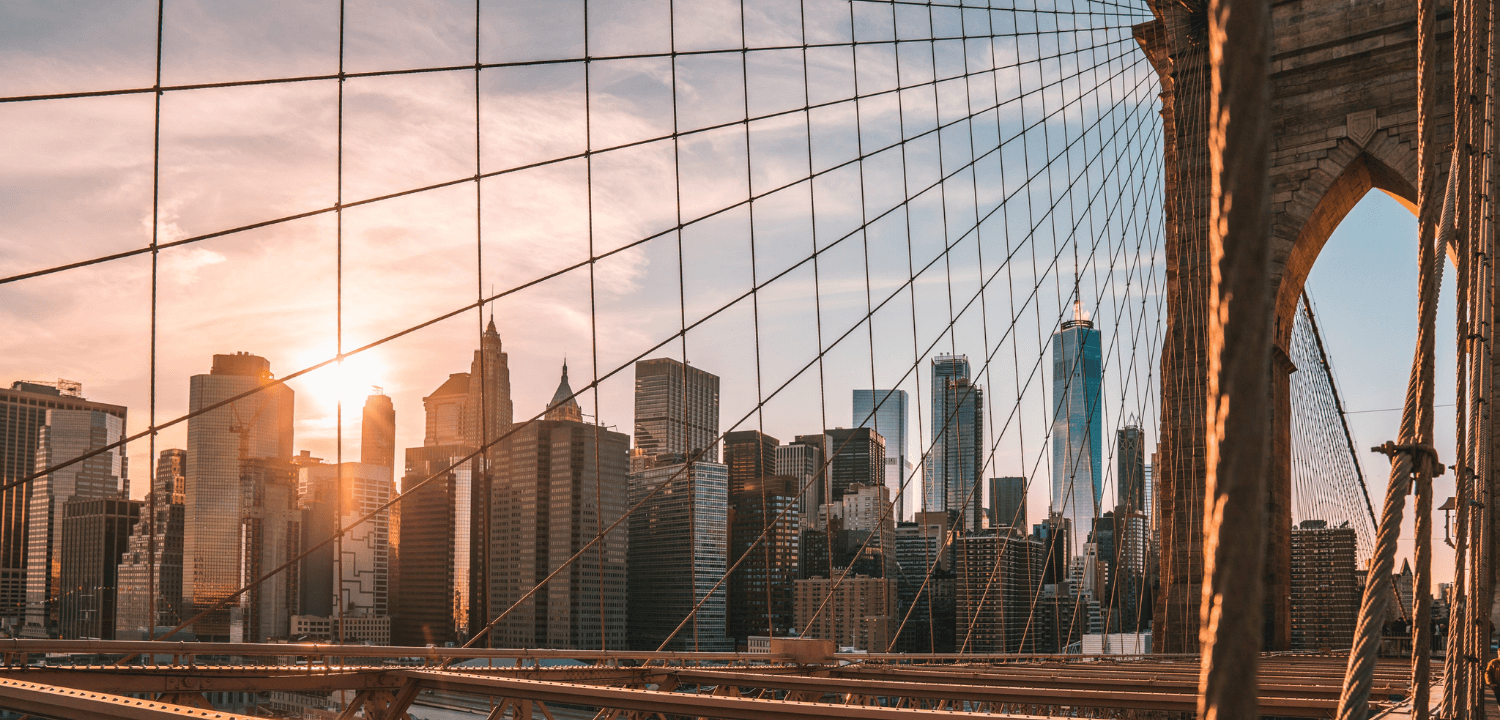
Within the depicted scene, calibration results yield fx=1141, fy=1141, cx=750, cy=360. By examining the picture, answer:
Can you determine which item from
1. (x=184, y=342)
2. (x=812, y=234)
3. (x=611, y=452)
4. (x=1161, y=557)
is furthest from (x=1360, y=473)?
(x=184, y=342)

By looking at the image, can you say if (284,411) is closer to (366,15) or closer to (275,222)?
(275,222)

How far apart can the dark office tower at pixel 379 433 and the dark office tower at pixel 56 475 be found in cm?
164

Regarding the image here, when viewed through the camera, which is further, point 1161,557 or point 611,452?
point 611,452

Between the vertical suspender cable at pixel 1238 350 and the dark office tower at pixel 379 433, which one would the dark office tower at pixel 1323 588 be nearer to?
the dark office tower at pixel 379 433

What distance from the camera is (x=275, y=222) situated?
5.61 m

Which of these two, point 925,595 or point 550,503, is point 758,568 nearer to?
point 925,595

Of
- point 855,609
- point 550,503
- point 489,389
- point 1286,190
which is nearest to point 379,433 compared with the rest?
point 489,389

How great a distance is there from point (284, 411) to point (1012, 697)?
4.26 meters

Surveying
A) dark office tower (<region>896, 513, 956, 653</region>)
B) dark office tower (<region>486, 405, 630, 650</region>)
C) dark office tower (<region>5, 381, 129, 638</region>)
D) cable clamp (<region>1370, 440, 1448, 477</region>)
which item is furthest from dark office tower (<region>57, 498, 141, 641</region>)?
dark office tower (<region>896, 513, 956, 653</region>)

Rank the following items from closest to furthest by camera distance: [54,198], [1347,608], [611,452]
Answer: [54,198] < [611,452] < [1347,608]

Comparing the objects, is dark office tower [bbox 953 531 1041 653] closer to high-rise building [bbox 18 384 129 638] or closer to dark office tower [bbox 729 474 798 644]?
dark office tower [bbox 729 474 798 644]

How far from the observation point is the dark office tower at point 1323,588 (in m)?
13.9

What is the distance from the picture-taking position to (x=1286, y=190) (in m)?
12.1

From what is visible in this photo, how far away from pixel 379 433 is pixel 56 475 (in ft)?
6.67
